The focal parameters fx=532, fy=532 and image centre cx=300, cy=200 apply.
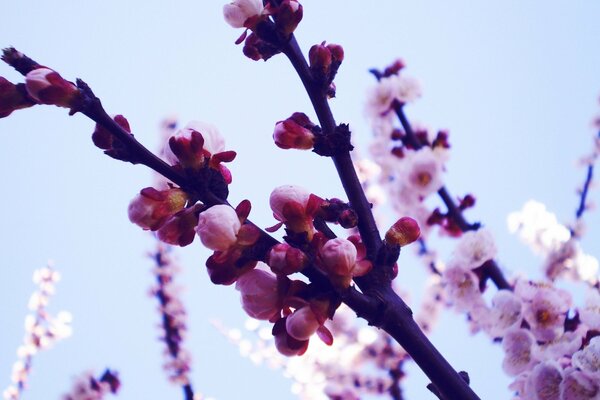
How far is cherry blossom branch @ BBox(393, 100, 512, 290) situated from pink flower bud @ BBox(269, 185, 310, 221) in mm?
2386

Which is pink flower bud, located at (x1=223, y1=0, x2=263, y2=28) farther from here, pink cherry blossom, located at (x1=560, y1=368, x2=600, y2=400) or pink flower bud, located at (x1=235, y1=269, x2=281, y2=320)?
pink cherry blossom, located at (x1=560, y1=368, x2=600, y2=400)

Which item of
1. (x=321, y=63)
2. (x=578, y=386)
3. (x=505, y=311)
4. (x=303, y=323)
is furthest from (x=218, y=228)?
(x=505, y=311)

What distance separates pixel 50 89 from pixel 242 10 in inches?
21.3

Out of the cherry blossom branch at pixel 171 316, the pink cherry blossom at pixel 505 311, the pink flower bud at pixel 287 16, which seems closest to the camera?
the pink flower bud at pixel 287 16

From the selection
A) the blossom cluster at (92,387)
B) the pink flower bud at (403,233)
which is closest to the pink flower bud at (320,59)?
the pink flower bud at (403,233)

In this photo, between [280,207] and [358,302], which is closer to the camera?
[358,302]

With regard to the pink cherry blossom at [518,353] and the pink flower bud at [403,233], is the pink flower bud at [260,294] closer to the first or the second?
the pink flower bud at [403,233]

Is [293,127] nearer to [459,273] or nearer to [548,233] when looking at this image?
[459,273]

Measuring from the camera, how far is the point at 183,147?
1.12 meters

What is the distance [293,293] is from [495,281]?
8.08 feet

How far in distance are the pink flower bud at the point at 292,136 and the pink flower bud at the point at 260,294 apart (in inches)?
13.8

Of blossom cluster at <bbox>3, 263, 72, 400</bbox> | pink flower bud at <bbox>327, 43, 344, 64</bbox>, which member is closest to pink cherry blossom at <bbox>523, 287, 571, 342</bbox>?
pink flower bud at <bbox>327, 43, 344, 64</bbox>

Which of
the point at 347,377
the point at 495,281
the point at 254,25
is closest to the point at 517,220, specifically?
the point at 347,377

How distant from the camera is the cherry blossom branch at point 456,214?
3.21 meters
